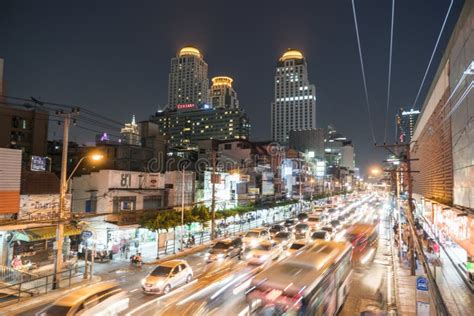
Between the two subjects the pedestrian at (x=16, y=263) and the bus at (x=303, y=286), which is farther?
the pedestrian at (x=16, y=263)

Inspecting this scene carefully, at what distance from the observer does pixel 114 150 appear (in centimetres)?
3988

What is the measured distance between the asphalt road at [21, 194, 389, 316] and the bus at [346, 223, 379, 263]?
212cm

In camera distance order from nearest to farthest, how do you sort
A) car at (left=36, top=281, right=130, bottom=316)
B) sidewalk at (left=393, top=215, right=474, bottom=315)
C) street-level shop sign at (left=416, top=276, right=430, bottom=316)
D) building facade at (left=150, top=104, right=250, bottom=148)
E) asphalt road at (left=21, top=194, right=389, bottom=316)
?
car at (left=36, top=281, right=130, bottom=316) → street-level shop sign at (left=416, top=276, right=430, bottom=316) → asphalt road at (left=21, top=194, right=389, bottom=316) → sidewalk at (left=393, top=215, right=474, bottom=315) → building facade at (left=150, top=104, right=250, bottom=148)

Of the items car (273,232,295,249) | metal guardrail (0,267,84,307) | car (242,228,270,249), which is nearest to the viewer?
metal guardrail (0,267,84,307)

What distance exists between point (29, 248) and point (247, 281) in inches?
675

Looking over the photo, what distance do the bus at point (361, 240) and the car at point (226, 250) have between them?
10486 millimetres

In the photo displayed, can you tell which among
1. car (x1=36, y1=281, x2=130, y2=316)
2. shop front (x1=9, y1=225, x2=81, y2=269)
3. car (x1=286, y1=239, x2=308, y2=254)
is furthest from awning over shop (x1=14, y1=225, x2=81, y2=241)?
car (x1=286, y1=239, x2=308, y2=254)

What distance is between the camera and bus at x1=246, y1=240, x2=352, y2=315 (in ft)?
35.5

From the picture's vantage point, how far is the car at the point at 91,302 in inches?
521

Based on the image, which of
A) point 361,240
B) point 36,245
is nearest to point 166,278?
point 36,245

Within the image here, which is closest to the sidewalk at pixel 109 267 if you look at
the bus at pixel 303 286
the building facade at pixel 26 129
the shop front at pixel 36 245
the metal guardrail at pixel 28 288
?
the metal guardrail at pixel 28 288

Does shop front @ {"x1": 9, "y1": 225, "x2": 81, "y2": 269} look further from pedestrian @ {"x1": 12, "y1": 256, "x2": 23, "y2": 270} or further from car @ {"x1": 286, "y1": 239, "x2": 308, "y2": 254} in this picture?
car @ {"x1": 286, "y1": 239, "x2": 308, "y2": 254}

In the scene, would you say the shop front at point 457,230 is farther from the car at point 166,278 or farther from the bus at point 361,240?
the car at point 166,278

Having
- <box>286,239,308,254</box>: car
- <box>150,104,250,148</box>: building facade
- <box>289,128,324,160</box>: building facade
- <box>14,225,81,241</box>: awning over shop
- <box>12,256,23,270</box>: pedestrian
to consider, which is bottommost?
<box>12,256,23,270</box>: pedestrian
